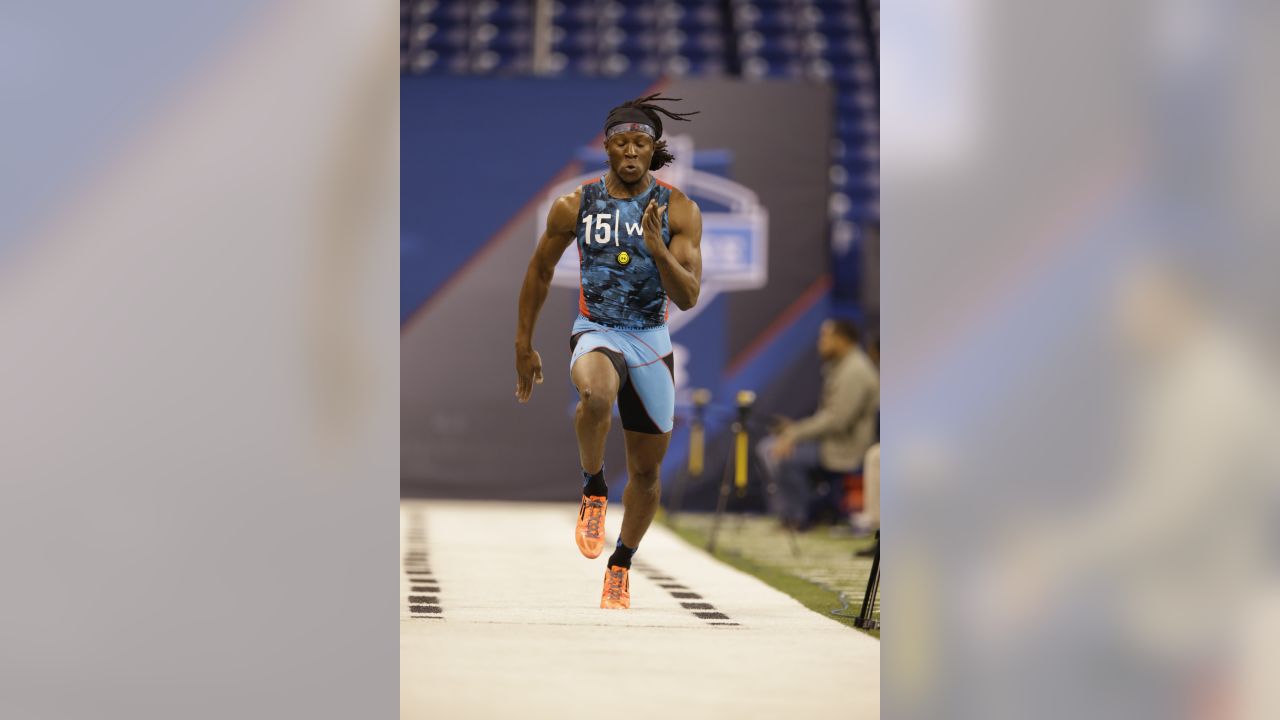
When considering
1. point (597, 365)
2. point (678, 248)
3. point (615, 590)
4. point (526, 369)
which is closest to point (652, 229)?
point (678, 248)

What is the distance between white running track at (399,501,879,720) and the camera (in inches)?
141

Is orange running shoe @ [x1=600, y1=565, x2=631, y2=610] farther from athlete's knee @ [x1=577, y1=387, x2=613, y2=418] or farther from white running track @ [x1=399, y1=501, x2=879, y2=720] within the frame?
athlete's knee @ [x1=577, y1=387, x2=613, y2=418]

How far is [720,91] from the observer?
10367 millimetres

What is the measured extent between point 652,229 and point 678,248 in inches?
7.4

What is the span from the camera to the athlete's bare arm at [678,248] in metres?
4.27

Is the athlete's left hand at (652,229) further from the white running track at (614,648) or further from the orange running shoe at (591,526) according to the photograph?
the white running track at (614,648)

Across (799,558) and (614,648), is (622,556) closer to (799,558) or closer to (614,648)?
(614,648)

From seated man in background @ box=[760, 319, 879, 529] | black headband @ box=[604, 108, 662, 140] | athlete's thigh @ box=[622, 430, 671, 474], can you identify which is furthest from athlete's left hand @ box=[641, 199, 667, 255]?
seated man in background @ box=[760, 319, 879, 529]

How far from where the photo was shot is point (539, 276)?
→ 4762 mm

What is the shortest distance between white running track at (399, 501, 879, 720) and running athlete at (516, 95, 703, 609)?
13.1 inches
